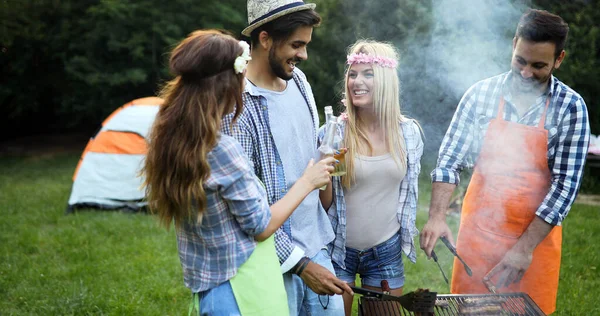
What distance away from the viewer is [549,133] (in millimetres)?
2674

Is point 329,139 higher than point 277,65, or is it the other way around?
point 277,65

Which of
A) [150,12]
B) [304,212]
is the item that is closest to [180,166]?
[304,212]

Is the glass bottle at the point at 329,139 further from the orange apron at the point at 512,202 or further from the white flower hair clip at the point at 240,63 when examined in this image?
the orange apron at the point at 512,202

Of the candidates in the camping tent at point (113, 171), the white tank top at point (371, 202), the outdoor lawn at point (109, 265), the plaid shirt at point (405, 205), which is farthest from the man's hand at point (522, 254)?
the camping tent at point (113, 171)

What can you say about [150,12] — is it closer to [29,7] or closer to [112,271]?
[29,7]

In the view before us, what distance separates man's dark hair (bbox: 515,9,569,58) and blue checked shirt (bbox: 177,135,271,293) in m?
1.54

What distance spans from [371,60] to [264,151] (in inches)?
36.7

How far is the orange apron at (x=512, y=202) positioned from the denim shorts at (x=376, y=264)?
406 mm

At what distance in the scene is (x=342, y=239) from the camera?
286 cm

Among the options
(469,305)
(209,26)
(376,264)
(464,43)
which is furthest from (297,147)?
(209,26)

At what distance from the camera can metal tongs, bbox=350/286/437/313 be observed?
2256 millimetres

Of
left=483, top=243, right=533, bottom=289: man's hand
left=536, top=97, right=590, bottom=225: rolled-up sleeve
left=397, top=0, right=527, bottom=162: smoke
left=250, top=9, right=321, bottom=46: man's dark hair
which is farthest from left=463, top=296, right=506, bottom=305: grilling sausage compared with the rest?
left=397, top=0, right=527, bottom=162: smoke

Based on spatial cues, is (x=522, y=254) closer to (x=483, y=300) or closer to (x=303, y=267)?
(x=483, y=300)

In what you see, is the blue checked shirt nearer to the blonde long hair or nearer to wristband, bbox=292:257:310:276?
wristband, bbox=292:257:310:276
